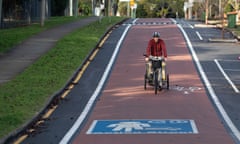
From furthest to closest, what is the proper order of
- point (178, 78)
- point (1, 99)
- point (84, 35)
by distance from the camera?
point (84, 35), point (178, 78), point (1, 99)

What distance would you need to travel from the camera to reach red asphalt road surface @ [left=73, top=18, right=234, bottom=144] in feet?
41.0

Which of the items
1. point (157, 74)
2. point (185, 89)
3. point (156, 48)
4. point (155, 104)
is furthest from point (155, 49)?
point (155, 104)

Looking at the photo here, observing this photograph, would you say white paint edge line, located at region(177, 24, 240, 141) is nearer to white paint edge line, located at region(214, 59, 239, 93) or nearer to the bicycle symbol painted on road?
the bicycle symbol painted on road

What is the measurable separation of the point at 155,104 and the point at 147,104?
0.23 meters

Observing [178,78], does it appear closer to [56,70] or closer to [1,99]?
[56,70]

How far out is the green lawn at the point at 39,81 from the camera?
14406mm

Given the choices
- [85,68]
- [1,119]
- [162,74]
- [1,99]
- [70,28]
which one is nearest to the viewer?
[1,119]

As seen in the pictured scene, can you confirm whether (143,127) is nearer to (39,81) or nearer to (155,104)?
(155,104)

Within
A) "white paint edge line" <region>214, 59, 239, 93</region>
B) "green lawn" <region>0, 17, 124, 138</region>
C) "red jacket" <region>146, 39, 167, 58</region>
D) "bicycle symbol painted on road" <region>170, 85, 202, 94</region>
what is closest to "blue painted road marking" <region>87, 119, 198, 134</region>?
"green lawn" <region>0, 17, 124, 138</region>

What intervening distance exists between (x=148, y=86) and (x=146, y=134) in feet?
23.8

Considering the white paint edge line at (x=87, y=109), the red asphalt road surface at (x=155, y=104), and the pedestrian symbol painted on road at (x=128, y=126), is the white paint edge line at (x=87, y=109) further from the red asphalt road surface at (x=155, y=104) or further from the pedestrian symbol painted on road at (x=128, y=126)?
the pedestrian symbol painted on road at (x=128, y=126)

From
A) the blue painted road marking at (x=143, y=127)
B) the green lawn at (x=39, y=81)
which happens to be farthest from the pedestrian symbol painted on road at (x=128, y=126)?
the green lawn at (x=39, y=81)

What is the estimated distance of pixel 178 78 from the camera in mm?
21797

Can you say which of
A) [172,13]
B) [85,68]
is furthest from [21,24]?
[172,13]
